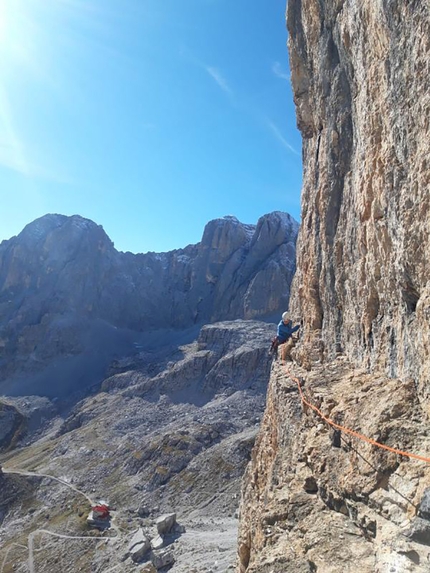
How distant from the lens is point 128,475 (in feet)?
222

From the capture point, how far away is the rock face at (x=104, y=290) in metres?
136

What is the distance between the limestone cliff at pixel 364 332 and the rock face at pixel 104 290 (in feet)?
377

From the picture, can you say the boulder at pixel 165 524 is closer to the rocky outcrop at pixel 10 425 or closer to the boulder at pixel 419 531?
the boulder at pixel 419 531

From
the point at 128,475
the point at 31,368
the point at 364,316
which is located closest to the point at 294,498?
the point at 364,316

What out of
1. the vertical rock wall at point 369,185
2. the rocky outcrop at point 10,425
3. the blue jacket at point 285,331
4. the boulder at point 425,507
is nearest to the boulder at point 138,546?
the blue jacket at point 285,331

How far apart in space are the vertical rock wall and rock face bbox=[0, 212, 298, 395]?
113 metres

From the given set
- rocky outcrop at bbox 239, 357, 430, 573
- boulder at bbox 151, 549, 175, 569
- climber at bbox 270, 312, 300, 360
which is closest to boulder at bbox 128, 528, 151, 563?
boulder at bbox 151, 549, 175, 569

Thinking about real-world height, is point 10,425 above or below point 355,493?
below

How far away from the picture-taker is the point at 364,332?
13477 millimetres

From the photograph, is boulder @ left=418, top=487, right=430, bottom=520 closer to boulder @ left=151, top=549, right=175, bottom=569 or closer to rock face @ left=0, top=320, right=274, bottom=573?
rock face @ left=0, top=320, right=274, bottom=573

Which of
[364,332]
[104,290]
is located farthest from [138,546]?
[104,290]

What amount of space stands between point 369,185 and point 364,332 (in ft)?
15.6

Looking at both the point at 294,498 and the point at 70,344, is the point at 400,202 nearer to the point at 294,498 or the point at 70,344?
the point at 294,498

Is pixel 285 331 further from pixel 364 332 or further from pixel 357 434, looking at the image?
pixel 357 434
